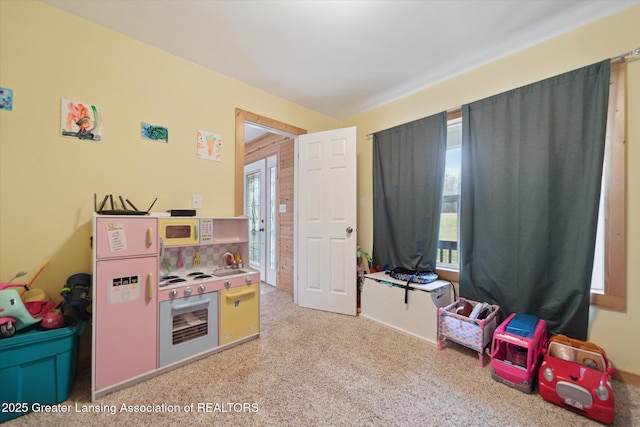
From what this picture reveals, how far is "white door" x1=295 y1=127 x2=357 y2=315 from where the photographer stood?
2.90 m

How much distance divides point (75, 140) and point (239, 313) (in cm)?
184

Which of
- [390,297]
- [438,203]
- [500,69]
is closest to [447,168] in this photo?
[438,203]

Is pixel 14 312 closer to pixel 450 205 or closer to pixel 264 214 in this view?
pixel 264 214

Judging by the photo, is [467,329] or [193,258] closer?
[467,329]

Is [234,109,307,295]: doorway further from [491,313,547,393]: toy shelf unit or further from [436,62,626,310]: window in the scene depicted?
[436,62,626,310]: window

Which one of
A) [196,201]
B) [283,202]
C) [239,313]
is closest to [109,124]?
[196,201]

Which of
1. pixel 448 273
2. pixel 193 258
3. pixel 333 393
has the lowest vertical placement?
pixel 333 393

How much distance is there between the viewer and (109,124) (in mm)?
1933

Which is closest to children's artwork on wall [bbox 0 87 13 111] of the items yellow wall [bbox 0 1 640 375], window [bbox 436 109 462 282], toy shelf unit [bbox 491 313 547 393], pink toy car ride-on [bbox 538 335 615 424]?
yellow wall [bbox 0 1 640 375]

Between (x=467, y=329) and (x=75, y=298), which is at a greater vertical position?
(x=75, y=298)

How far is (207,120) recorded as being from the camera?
2438 mm

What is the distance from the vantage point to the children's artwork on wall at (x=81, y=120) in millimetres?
1773

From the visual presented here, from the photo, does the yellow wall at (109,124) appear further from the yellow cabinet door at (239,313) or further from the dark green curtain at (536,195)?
the yellow cabinet door at (239,313)

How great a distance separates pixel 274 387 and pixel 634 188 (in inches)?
109
